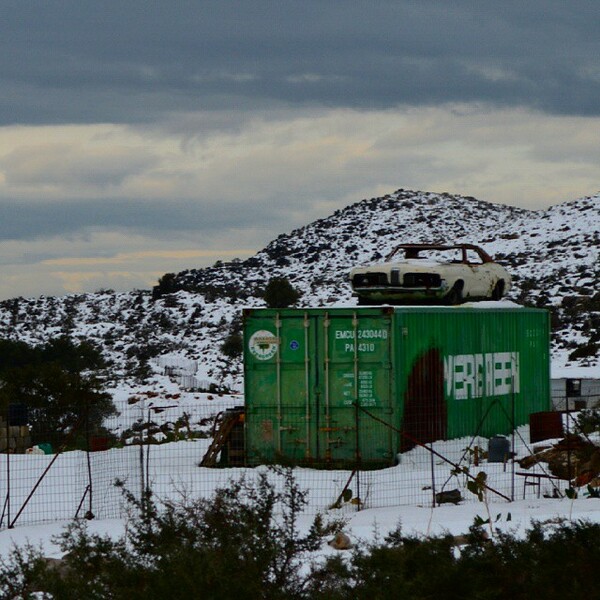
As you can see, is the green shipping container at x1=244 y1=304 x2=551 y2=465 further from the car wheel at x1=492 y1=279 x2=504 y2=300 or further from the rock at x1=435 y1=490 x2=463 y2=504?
the car wheel at x1=492 y1=279 x2=504 y2=300

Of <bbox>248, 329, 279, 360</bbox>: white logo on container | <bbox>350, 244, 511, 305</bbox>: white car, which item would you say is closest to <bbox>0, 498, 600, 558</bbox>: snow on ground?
<bbox>248, 329, 279, 360</bbox>: white logo on container

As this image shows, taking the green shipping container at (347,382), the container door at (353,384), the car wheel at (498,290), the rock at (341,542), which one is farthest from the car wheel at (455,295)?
the rock at (341,542)

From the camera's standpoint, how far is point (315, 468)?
18469 mm

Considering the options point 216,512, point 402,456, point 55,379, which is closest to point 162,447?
point 402,456

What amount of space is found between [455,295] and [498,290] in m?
2.11

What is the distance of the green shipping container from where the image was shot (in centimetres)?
1856

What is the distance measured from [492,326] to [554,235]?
5759 cm

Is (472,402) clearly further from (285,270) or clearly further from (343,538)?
(285,270)

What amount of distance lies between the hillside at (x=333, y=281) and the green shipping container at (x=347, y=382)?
76.0ft

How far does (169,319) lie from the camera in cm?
6812

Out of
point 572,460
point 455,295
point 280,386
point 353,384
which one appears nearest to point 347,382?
point 353,384

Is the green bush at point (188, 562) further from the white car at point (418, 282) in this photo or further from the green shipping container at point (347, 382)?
the white car at point (418, 282)

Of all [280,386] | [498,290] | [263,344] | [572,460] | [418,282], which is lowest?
[572,460]

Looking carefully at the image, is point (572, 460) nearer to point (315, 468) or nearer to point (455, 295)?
point (315, 468)
